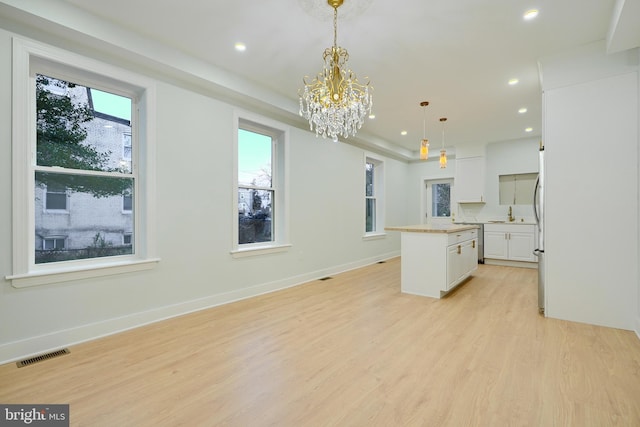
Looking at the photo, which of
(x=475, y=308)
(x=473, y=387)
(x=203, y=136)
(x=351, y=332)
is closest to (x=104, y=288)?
(x=203, y=136)

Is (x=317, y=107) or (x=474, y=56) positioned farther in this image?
(x=474, y=56)

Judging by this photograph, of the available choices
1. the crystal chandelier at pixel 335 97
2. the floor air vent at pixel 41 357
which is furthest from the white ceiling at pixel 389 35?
the floor air vent at pixel 41 357

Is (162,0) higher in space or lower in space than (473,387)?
higher

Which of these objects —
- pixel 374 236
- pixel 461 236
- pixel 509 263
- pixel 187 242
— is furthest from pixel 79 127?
pixel 509 263

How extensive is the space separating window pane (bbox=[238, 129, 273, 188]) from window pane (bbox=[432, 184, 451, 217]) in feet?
17.2

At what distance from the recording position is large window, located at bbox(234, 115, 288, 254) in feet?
13.3

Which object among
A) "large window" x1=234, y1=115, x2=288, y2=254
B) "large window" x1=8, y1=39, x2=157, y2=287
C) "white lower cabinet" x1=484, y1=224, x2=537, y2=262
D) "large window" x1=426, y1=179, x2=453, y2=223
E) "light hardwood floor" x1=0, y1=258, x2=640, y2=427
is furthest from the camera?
"large window" x1=426, y1=179, x2=453, y2=223

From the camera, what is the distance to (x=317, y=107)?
8.68ft

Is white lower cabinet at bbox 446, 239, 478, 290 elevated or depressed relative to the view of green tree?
depressed

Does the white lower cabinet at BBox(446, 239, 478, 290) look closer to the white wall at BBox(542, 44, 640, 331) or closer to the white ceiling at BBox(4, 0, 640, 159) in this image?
the white wall at BBox(542, 44, 640, 331)

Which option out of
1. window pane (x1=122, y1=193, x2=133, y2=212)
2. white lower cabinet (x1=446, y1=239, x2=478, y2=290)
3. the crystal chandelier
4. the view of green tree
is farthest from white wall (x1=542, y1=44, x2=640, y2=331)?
the view of green tree

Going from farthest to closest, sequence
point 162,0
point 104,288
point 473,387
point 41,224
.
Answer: point 104,288, point 41,224, point 162,0, point 473,387

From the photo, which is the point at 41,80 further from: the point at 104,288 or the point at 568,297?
the point at 568,297

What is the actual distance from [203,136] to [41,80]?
1.41 metres
